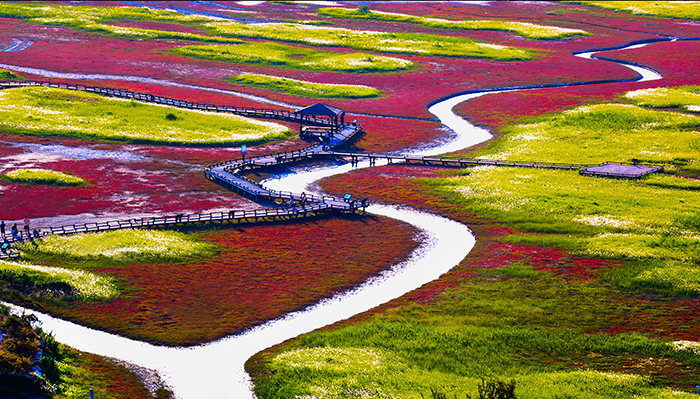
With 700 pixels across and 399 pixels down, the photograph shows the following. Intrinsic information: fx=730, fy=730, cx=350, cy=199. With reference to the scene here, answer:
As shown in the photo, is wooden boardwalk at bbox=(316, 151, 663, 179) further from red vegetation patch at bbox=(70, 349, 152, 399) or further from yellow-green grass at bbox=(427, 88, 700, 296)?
red vegetation patch at bbox=(70, 349, 152, 399)

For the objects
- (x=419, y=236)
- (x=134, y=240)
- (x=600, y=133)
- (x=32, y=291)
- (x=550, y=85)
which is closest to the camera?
(x=32, y=291)

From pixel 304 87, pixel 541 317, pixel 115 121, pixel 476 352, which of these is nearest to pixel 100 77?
pixel 115 121

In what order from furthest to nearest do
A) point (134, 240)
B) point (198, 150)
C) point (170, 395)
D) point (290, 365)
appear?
point (198, 150) < point (134, 240) < point (290, 365) < point (170, 395)

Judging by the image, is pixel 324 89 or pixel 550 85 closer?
pixel 324 89

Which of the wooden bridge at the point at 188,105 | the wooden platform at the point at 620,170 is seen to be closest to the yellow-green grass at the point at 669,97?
the wooden platform at the point at 620,170

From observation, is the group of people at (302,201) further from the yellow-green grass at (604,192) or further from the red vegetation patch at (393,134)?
the red vegetation patch at (393,134)

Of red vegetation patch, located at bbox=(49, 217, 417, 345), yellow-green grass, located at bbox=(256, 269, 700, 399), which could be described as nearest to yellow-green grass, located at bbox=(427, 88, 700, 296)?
yellow-green grass, located at bbox=(256, 269, 700, 399)

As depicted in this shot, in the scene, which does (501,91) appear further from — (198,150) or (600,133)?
(198,150)

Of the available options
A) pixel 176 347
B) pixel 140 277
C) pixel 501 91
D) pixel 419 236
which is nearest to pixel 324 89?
pixel 501 91
